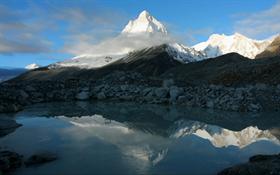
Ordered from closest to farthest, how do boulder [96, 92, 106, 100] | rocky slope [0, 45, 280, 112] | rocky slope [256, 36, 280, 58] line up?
rocky slope [0, 45, 280, 112] < boulder [96, 92, 106, 100] < rocky slope [256, 36, 280, 58]

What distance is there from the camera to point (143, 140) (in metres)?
17.8

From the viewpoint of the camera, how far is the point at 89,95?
42.5 meters

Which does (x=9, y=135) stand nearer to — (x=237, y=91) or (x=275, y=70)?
(x=237, y=91)

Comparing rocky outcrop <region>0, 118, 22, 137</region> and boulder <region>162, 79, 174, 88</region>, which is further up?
boulder <region>162, 79, 174, 88</region>

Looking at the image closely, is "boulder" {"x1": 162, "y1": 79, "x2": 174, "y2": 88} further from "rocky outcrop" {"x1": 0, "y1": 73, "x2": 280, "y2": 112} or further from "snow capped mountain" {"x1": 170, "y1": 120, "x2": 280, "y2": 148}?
"snow capped mountain" {"x1": 170, "y1": 120, "x2": 280, "y2": 148}

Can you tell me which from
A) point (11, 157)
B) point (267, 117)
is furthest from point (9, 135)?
point (267, 117)

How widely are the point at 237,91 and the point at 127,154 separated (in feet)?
72.8

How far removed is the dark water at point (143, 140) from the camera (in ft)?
42.4

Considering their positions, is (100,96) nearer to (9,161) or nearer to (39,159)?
(39,159)

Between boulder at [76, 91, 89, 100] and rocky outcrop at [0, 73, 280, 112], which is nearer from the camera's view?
rocky outcrop at [0, 73, 280, 112]

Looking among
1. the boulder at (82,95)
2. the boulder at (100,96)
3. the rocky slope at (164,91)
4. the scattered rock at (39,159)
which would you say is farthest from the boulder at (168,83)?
the scattered rock at (39,159)

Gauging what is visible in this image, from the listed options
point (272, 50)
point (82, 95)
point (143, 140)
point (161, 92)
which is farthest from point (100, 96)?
point (272, 50)

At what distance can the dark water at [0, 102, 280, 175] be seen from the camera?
12.9 metres

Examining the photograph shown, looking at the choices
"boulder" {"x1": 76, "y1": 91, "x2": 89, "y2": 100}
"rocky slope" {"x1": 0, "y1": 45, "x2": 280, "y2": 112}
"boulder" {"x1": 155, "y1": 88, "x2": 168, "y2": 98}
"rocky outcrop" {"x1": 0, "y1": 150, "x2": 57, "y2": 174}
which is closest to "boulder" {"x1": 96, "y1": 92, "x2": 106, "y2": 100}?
"rocky slope" {"x1": 0, "y1": 45, "x2": 280, "y2": 112}
